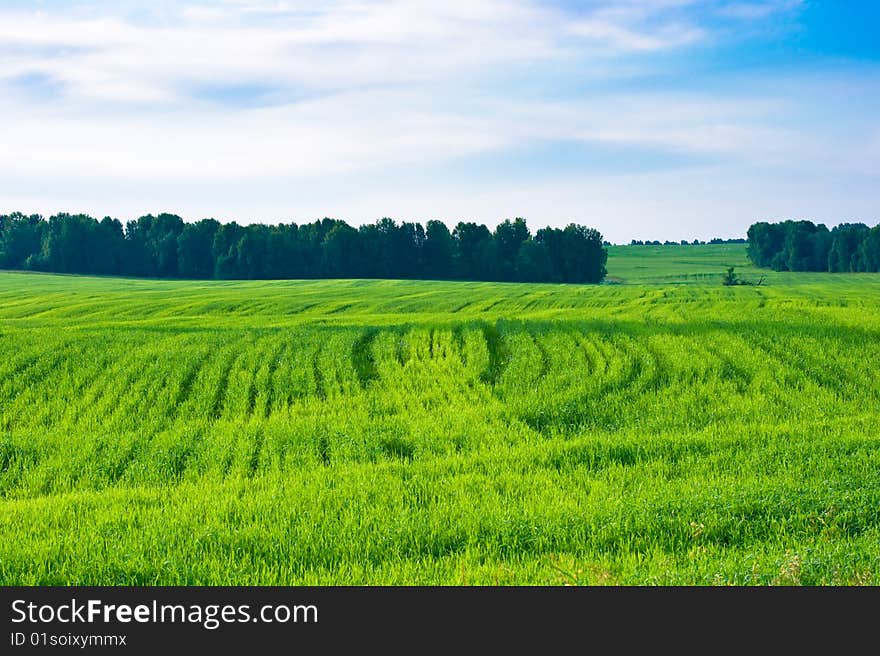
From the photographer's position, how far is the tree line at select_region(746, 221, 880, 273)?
407 ft

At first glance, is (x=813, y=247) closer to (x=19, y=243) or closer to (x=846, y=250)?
(x=846, y=250)

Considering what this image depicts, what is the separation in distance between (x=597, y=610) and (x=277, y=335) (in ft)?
74.7

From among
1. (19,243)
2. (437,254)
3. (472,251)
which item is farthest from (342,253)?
(19,243)

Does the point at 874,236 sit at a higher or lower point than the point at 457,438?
higher

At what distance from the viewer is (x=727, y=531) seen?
841cm

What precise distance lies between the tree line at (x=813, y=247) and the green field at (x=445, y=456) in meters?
113

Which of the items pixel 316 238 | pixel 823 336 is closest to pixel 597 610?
pixel 823 336

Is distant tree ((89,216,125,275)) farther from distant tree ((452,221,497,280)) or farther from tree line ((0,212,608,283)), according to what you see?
distant tree ((452,221,497,280))

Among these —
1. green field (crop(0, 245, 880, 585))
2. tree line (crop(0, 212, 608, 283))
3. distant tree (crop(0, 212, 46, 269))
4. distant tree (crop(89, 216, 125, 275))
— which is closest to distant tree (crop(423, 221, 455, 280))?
tree line (crop(0, 212, 608, 283))

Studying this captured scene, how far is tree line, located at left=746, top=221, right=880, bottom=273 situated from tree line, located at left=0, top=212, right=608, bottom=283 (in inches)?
1705

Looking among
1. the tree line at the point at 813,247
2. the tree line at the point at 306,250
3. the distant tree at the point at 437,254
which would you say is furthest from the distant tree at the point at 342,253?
the tree line at the point at 813,247

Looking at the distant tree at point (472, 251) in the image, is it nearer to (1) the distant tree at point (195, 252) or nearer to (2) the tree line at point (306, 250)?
(2) the tree line at point (306, 250)

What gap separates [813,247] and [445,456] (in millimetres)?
144899

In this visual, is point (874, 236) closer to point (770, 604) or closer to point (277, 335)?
point (277, 335)
